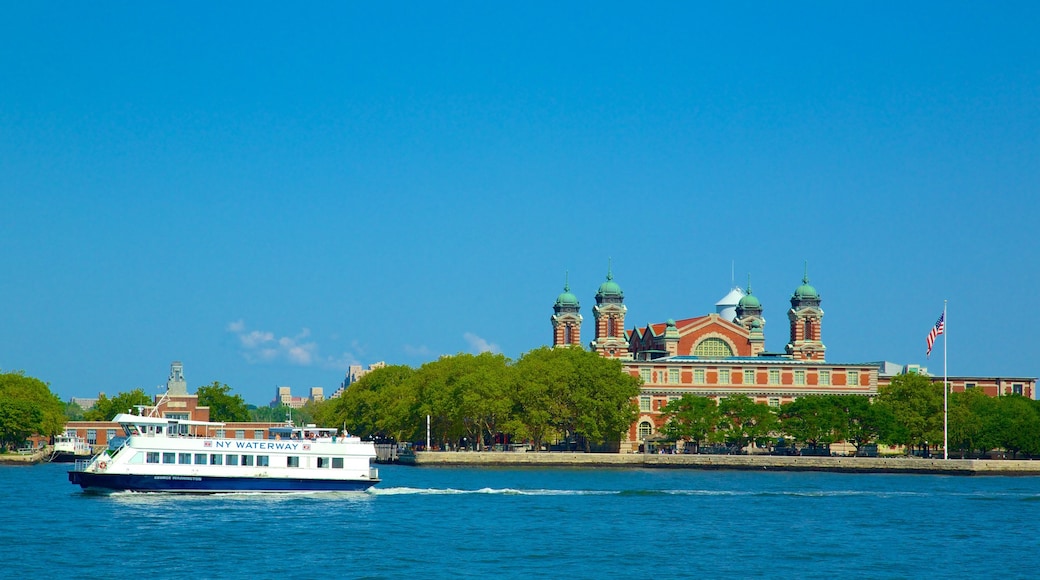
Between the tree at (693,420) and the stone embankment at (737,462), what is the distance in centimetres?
594

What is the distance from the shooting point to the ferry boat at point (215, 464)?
74.3 meters

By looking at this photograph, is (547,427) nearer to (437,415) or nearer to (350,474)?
(437,415)


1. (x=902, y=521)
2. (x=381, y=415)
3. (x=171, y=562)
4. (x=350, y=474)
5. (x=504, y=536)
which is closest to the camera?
(x=171, y=562)

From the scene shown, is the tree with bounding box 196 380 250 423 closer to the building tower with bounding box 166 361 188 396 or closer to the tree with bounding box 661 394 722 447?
the building tower with bounding box 166 361 188 396

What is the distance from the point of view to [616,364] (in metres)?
135

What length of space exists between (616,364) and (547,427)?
9229mm

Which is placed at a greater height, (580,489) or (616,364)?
(616,364)

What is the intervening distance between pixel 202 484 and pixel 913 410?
75.9 metres

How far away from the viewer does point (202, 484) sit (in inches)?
2985

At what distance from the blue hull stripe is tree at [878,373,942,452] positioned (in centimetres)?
6557

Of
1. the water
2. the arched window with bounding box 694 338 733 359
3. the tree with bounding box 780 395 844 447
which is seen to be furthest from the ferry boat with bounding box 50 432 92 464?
the arched window with bounding box 694 338 733 359

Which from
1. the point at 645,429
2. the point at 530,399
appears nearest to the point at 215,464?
the point at 530,399

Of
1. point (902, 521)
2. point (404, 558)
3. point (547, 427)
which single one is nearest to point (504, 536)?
point (404, 558)

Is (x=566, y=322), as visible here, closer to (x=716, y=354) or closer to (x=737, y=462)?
(x=716, y=354)
